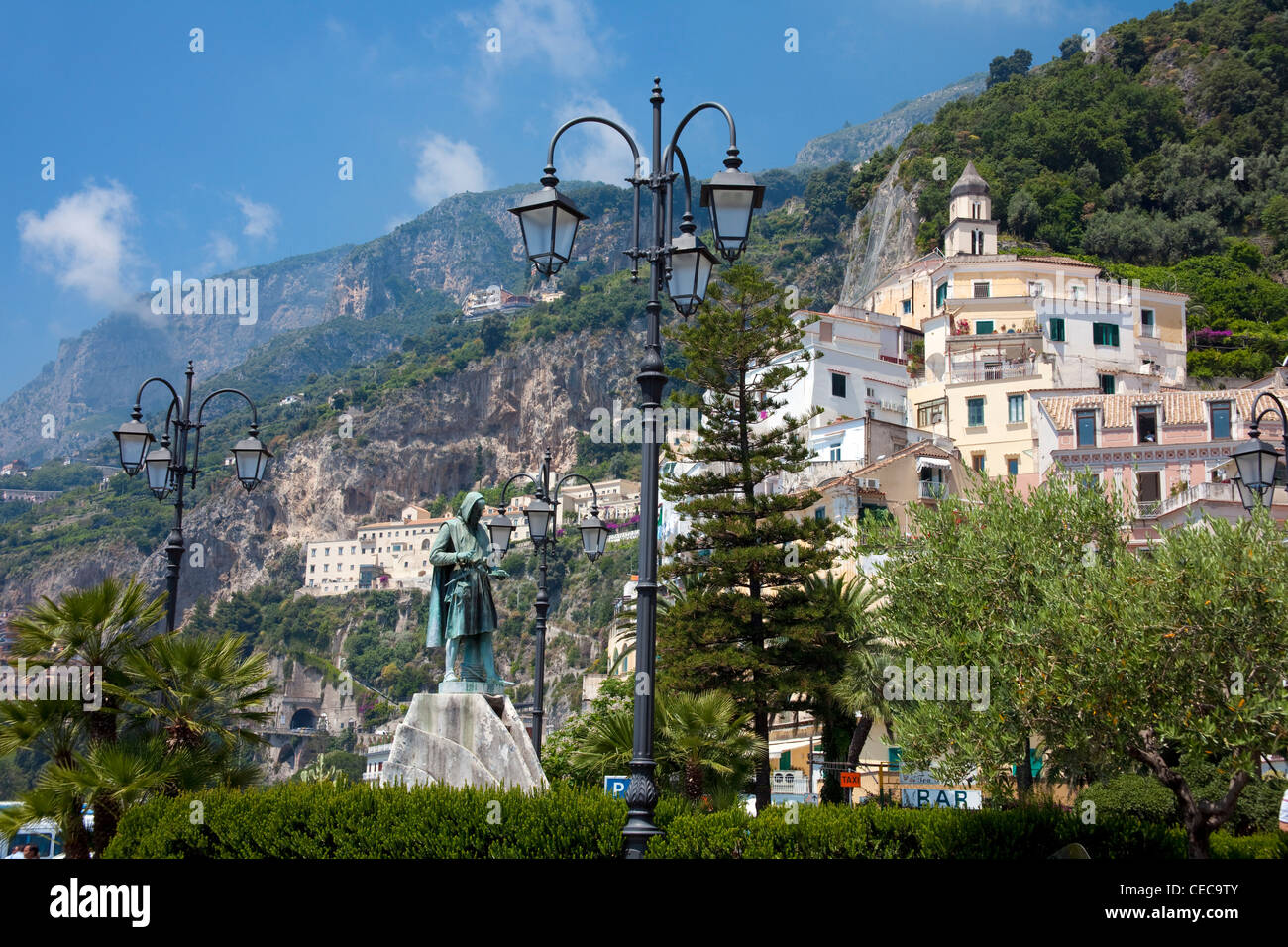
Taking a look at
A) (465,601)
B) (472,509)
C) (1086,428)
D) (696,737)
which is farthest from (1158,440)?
(465,601)

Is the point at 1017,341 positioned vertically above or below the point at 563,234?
above

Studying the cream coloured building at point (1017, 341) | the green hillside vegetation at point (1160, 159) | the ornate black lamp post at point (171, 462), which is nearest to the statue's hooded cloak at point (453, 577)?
the ornate black lamp post at point (171, 462)

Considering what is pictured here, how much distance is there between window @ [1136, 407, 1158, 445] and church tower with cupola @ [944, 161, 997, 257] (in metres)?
28.8

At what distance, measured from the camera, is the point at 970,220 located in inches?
2724

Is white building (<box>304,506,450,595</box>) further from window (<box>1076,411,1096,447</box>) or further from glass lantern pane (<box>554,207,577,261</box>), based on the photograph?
glass lantern pane (<box>554,207,577,261</box>)

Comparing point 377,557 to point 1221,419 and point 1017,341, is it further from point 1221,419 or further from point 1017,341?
point 1221,419

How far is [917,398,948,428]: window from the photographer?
51469 millimetres

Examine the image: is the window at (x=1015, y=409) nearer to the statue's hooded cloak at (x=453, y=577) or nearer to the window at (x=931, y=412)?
the window at (x=931, y=412)

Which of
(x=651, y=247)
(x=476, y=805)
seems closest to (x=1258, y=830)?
(x=476, y=805)

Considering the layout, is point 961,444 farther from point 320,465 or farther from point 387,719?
point 320,465

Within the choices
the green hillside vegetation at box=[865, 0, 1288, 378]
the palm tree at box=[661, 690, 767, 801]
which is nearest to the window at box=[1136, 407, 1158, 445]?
the green hillside vegetation at box=[865, 0, 1288, 378]

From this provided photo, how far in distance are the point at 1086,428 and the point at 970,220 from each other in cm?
3195

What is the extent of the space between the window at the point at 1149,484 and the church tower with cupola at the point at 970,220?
30.7 meters

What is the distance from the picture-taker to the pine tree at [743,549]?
24.7 m
